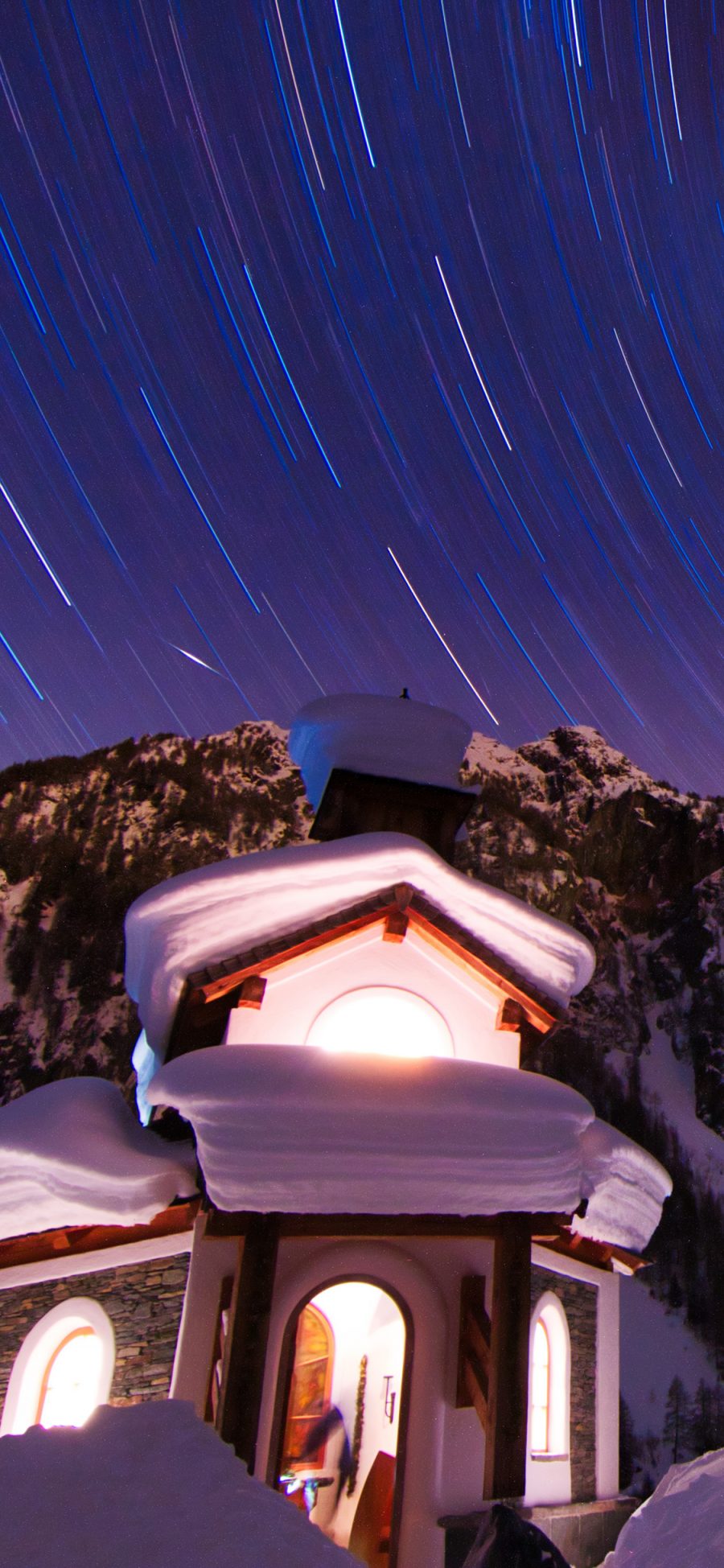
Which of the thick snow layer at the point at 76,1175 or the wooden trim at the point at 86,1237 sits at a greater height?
the thick snow layer at the point at 76,1175

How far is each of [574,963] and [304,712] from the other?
213 inches

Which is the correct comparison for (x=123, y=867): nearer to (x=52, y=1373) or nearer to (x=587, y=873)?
(x=587, y=873)

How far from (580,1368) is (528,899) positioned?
4349cm

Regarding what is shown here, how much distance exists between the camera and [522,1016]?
9961 mm

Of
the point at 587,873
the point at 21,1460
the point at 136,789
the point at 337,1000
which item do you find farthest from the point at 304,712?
the point at 587,873

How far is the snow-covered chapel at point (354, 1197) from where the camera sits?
700 centimetres

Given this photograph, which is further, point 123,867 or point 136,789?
point 136,789

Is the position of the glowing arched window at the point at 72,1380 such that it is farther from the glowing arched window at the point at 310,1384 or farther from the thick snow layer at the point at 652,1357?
the thick snow layer at the point at 652,1357

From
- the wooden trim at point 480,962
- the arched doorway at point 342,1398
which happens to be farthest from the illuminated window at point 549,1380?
the wooden trim at point 480,962

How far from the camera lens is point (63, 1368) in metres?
8.63

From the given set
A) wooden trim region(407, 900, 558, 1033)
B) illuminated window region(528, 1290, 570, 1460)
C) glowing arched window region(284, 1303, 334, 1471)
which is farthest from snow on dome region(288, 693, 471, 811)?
glowing arched window region(284, 1303, 334, 1471)

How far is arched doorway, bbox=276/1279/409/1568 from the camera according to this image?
38.0 feet

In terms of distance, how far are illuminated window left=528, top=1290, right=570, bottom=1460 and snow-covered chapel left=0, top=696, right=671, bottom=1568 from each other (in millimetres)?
28

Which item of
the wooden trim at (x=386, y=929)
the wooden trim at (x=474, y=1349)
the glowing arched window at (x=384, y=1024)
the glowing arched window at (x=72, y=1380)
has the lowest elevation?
the glowing arched window at (x=72, y=1380)
